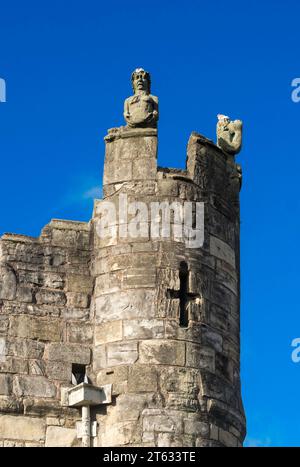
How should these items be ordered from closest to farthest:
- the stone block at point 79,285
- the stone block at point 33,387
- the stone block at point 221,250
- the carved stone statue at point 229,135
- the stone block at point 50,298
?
1. the stone block at point 33,387
2. the stone block at point 50,298
3. the stone block at point 79,285
4. the stone block at point 221,250
5. the carved stone statue at point 229,135

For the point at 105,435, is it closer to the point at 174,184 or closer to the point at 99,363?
the point at 99,363

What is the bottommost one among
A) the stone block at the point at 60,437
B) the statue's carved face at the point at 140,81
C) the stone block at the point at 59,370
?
the stone block at the point at 60,437

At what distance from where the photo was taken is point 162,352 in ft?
83.5

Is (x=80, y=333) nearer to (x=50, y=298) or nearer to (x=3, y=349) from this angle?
(x=50, y=298)

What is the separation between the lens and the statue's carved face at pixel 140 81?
2719cm

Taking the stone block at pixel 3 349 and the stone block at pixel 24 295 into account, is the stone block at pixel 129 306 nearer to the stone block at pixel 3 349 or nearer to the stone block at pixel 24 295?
the stone block at pixel 24 295

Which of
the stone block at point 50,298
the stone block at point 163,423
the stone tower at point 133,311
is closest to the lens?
the stone block at point 163,423

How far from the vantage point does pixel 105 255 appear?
26344mm

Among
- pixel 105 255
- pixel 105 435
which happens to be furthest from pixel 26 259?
pixel 105 435

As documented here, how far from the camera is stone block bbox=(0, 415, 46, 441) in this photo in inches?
1000

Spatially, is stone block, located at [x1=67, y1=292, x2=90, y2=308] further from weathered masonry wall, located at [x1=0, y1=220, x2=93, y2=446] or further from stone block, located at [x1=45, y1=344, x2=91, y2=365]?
stone block, located at [x1=45, y1=344, x2=91, y2=365]

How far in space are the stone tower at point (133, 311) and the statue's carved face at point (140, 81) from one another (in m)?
0.01

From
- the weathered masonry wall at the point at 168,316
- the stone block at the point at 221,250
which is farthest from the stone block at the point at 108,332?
the stone block at the point at 221,250
